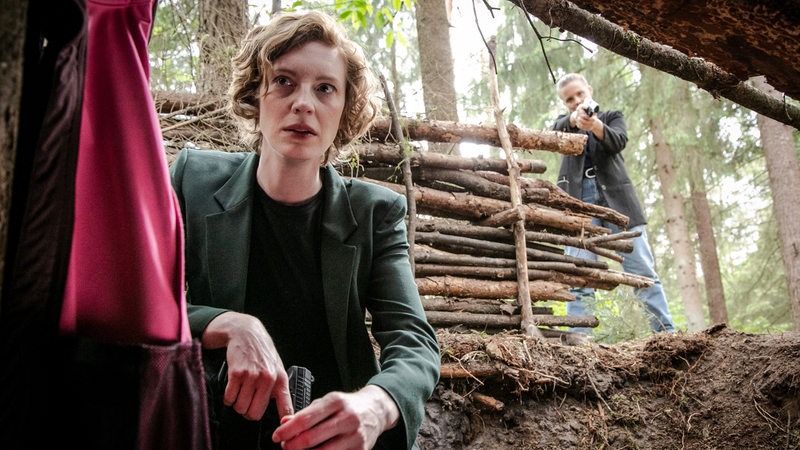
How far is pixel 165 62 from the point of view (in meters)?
4.23

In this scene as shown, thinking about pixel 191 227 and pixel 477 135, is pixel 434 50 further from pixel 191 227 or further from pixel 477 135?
pixel 191 227

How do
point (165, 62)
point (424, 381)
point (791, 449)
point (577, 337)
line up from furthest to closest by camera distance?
point (577, 337) < point (165, 62) < point (791, 449) < point (424, 381)

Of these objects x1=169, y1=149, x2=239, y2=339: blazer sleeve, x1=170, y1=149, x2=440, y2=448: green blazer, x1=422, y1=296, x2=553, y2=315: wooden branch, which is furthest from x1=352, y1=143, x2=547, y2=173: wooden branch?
x1=169, y1=149, x2=239, y2=339: blazer sleeve

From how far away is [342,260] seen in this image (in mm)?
1973

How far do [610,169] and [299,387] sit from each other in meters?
4.61

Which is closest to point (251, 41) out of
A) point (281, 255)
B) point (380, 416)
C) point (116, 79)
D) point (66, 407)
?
point (281, 255)

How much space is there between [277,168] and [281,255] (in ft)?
1.03

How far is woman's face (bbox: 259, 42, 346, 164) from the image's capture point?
2010 millimetres

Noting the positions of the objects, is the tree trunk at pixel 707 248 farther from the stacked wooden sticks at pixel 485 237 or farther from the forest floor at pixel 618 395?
the forest floor at pixel 618 395

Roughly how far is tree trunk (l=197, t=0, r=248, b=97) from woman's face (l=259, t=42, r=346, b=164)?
212cm

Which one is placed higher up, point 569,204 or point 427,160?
point 427,160

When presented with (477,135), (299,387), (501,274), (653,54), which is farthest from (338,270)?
(477,135)

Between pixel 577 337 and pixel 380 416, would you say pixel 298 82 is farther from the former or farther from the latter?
pixel 577 337

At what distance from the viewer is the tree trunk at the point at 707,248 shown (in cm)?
909
